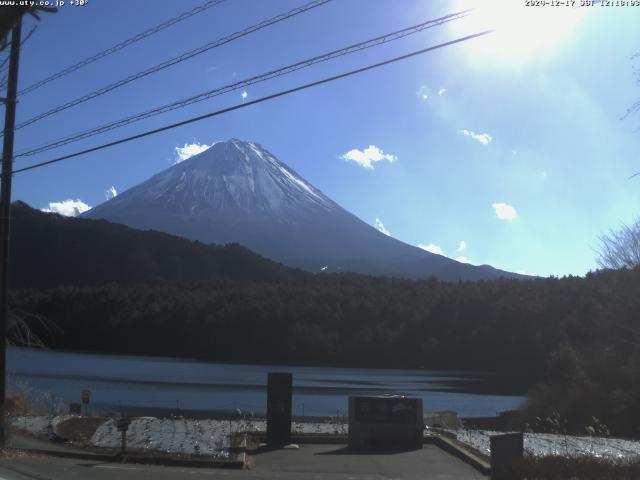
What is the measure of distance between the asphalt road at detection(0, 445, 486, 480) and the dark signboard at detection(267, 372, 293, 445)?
825mm

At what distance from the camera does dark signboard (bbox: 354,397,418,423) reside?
55.8 feet

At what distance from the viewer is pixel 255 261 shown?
14825 centimetres

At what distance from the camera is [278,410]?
16.9 metres

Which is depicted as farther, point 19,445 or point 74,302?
point 74,302

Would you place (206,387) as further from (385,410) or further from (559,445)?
(559,445)

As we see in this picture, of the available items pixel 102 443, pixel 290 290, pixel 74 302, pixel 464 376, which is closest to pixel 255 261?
pixel 290 290

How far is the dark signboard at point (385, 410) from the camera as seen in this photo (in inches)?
Result: 670

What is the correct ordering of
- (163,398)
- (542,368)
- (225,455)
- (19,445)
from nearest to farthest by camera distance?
(225,455), (19,445), (163,398), (542,368)

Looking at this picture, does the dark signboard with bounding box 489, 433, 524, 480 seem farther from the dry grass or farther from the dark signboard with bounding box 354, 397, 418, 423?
the dry grass

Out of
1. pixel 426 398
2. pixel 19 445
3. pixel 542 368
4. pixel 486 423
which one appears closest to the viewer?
pixel 19 445

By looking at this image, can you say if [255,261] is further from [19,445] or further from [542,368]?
[19,445]

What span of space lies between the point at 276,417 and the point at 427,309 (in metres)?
82.6

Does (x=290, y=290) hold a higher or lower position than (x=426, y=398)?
higher

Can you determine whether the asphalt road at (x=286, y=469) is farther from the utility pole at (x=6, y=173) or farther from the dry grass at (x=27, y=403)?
the dry grass at (x=27, y=403)
